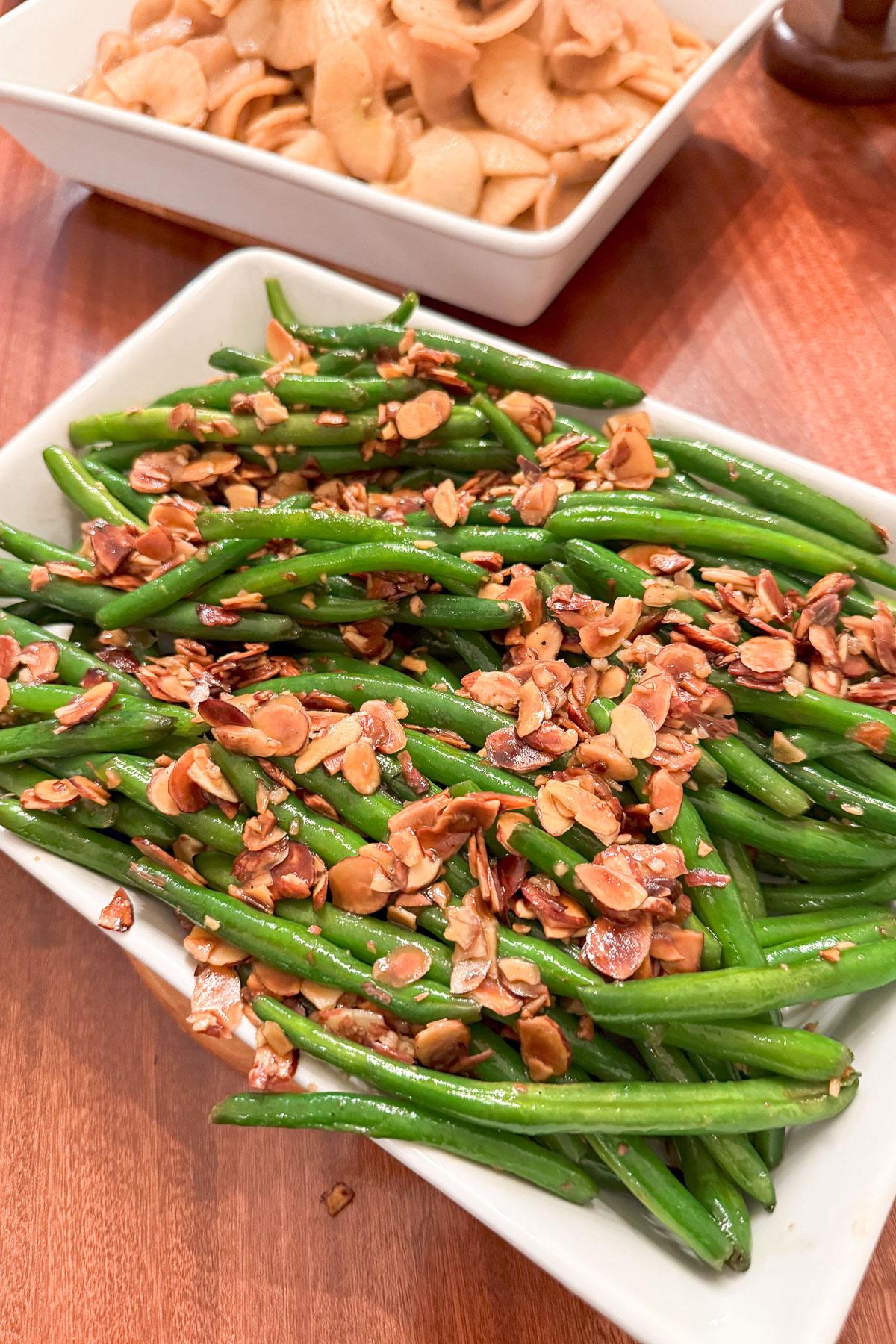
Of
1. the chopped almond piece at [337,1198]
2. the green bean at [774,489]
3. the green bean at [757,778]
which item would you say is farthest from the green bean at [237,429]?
the chopped almond piece at [337,1198]

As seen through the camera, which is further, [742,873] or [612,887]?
[742,873]

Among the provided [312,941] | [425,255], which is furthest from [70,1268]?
[425,255]

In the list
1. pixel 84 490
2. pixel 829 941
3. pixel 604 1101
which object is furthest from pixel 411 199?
pixel 604 1101

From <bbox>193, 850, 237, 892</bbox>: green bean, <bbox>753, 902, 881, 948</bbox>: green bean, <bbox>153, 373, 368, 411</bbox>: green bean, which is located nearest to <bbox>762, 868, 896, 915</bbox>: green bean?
<bbox>753, 902, 881, 948</bbox>: green bean

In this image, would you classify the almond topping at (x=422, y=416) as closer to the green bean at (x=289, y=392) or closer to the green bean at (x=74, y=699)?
the green bean at (x=289, y=392)

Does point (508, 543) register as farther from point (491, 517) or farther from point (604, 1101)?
point (604, 1101)

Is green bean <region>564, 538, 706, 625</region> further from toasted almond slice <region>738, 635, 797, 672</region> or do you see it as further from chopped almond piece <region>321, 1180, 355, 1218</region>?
chopped almond piece <region>321, 1180, 355, 1218</region>
